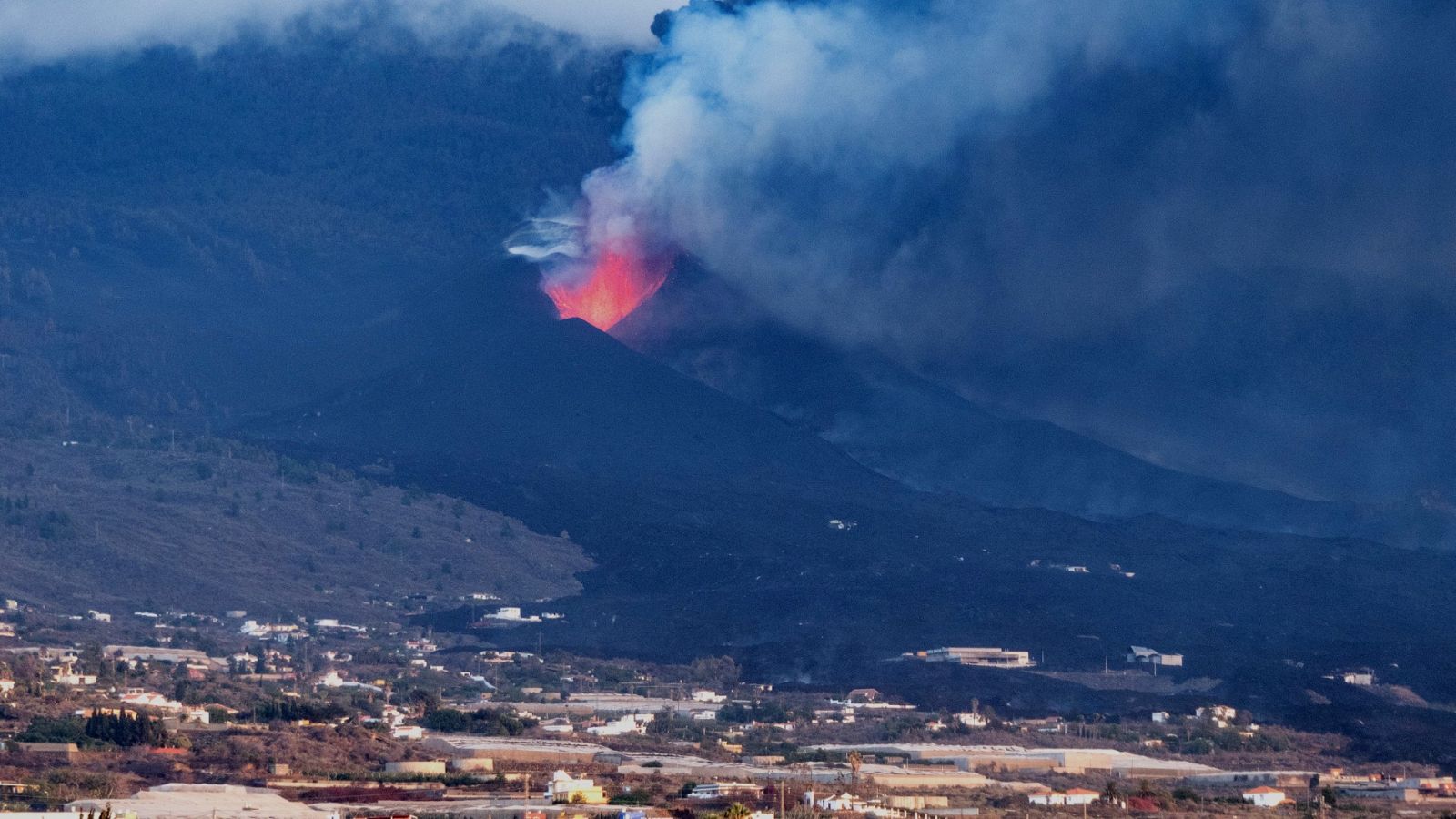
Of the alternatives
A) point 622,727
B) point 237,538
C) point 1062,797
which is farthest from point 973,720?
point 237,538

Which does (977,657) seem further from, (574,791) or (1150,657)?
(574,791)

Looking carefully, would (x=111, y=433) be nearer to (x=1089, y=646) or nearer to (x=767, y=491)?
(x=767, y=491)

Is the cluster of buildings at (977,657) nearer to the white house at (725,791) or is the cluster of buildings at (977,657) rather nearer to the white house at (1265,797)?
the white house at (1265,797)

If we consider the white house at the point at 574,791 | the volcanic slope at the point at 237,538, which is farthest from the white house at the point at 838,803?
the volcanic slope at the point at 237,538

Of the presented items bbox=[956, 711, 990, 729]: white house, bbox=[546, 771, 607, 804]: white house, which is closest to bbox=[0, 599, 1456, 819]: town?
bbox=[546, 771, 607, 804]: white house

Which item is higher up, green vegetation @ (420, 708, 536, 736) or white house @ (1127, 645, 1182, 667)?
white house @ (1127, 645, 1182, 667)

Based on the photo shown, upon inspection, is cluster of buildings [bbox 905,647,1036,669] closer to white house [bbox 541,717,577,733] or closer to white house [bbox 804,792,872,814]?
white house [bbox 541,717,577,733]
